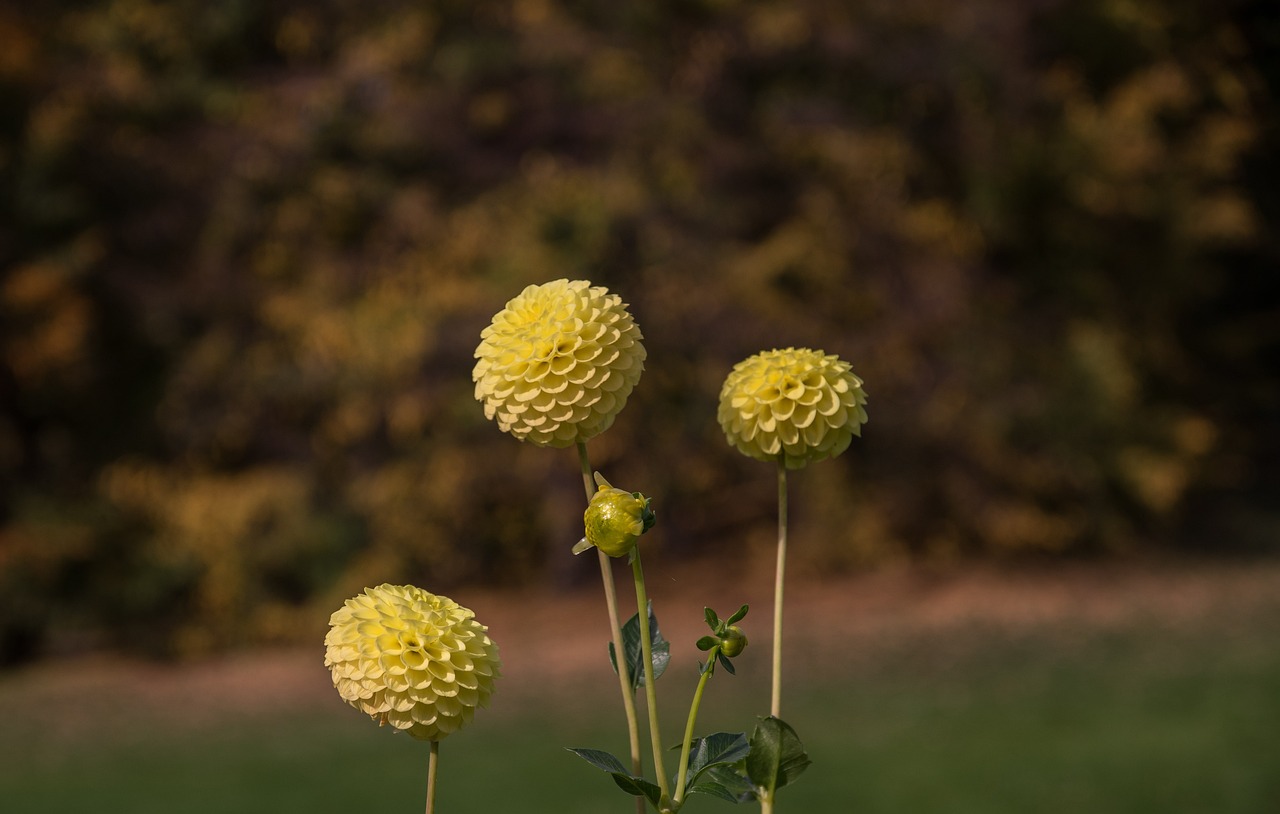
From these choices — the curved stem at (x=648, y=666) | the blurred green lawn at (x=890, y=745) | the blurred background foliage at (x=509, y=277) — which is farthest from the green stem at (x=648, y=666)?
the blurred background foliage at (x=509, y=277)

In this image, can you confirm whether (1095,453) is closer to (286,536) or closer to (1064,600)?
(1064,600)

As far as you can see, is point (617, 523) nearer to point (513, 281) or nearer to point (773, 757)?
point (773, 757)

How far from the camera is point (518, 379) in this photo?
0.83m

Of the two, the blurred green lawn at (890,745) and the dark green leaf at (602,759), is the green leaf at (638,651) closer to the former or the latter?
the dark green leaf at (602,759)

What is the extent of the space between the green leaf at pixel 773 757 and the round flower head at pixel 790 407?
179mm

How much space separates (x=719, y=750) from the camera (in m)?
0.86

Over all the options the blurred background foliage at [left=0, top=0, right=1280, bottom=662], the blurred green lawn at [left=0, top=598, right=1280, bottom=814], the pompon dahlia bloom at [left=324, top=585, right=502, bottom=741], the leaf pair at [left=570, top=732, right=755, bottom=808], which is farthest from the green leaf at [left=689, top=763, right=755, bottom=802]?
the blurred background foliage at [left=0, top=0, right=1280, bottom=662]

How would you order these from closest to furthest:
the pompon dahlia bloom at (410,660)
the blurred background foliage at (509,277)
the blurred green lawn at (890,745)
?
the pompon dahlia bloom at (410,660) < the blurred green lawn at (890,745) < the blurred background foliage at (509,277)

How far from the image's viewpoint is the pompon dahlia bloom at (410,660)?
2.45 feet

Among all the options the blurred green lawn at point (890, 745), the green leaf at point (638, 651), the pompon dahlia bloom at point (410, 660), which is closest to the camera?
the pompon dahlia bloom at point (410, 660)

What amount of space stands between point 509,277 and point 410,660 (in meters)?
6.89

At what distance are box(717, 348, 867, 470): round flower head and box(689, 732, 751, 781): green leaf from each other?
0.18 metres

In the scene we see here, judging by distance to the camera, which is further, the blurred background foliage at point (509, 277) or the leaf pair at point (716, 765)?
the blurred background foliage at point (509, 277)

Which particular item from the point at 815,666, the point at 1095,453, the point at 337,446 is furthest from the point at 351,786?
the point at 1095,453
